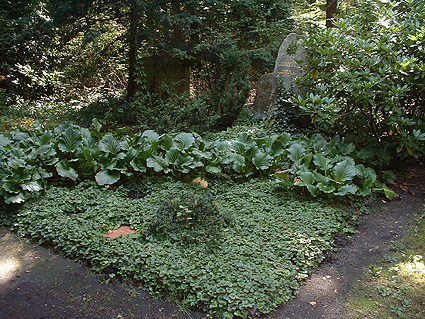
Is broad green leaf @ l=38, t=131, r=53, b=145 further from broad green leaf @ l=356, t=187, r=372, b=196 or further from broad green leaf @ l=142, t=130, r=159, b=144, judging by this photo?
broad green leaf @ l=356, t=187, r=372, b=196

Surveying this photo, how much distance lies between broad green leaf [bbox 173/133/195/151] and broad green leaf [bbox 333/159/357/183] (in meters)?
1.99

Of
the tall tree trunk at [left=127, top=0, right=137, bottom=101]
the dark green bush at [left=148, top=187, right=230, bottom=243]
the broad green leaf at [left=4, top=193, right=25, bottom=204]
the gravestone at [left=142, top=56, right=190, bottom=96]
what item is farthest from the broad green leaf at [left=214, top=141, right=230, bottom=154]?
the tall tree trunk at [left=127, top=0, right=137, bottom=101]

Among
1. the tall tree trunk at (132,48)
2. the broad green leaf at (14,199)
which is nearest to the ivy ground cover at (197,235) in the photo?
the broad green leaf at (14,199)

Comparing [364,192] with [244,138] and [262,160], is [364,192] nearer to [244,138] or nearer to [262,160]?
[262,160]

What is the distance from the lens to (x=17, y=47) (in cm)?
1045

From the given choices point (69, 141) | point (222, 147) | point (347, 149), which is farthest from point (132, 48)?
point (347, 149)

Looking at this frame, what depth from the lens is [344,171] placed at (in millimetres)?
4539

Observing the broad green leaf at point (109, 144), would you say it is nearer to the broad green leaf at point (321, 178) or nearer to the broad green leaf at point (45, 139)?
the broad green leaf at point (45, 139)

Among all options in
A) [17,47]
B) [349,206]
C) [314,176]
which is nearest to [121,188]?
[314,176]

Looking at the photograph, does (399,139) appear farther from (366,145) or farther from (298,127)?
(298,127)

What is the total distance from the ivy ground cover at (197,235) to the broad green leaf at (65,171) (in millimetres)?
170

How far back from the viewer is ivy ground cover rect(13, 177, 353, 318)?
9.70ft

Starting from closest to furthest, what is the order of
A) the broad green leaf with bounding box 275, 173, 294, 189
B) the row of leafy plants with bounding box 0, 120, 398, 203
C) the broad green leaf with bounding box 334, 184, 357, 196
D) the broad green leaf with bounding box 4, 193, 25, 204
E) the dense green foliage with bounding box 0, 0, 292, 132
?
the broad green leaf with bounding box 4, 193, 25, 204, the broad green leaf with bounding box 334, 184, 357, 196, the row of leafy plants with bounding box 0, 120, 398, 203, the broad green leaf with bounding box 275, 173, 294, 189, the dense green foliage with bounding box 0, 0, 292, 132

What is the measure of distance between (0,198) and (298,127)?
5.55m
